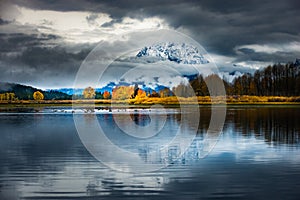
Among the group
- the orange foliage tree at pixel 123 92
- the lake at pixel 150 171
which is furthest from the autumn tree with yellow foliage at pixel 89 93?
the lake at pixel 150 171

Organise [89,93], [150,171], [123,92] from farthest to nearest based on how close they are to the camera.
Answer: [89,93]
[123,92]
[150,171]

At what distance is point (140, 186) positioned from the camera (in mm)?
14102

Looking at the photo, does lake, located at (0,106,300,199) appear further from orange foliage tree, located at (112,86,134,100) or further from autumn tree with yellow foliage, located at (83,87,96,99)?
autumn tree with yellow foliage, located at (83,87,96,99)

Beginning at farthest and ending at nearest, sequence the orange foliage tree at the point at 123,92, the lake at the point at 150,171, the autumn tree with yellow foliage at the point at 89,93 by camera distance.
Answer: the autumn tree with yellow foliage at the point at 89,93, the orange foliage tree at the point at 123,92, the lake at the point at 150,171

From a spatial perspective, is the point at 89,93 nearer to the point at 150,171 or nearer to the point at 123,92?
the point at 123,92

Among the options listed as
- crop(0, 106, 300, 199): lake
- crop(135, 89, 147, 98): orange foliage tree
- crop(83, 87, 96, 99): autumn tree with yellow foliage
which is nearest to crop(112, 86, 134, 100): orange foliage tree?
crop(135, 89, 147, 98): orange foliage tree

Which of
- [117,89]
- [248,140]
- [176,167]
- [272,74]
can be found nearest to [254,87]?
[272,74]

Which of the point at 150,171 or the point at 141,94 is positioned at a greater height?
the point at 141,94

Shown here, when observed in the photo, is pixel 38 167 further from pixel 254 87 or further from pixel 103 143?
pixel 254 87

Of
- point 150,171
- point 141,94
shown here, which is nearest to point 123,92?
point 141,94

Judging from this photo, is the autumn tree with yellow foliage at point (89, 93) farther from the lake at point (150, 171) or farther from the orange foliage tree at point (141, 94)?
the lake at point (150, 171)

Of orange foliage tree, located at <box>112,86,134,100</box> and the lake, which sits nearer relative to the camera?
the lake

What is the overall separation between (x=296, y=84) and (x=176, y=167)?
432 feet

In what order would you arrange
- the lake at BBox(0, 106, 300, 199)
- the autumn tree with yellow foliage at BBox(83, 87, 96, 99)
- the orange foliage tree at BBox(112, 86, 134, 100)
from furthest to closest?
the autumn tree with yellow foliage at BBox(83, 87, 96, 99) < the orange foliage tree at BBox(112, 86, 134, 100) < the lake at BBox(0, 106, 300, 199)
